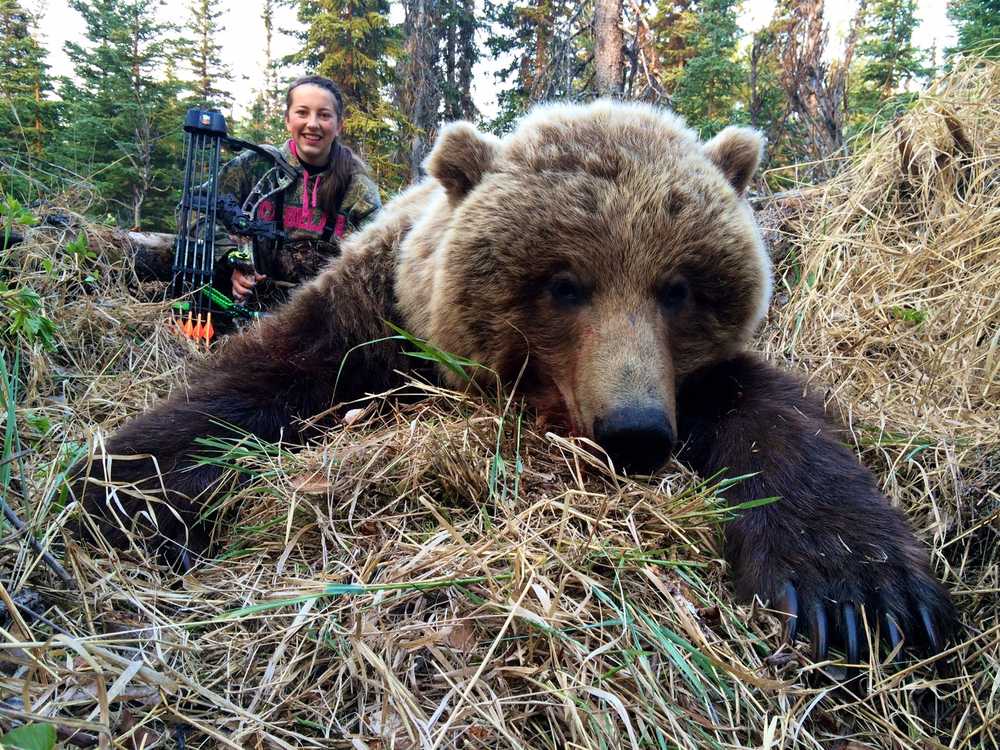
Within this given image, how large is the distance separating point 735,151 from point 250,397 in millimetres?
2176

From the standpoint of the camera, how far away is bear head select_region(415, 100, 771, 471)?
222 centimetres

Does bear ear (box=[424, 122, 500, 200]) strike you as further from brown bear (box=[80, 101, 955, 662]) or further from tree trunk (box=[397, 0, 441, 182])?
tree trunk (box=[397, 0, 441, 182])

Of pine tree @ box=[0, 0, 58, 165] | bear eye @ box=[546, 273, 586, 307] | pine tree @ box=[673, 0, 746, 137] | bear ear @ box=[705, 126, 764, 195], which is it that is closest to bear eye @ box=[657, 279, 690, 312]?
bear eye @ box=[546, 273, 586, 307]

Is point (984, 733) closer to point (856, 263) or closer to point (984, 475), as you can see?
point (984, 475)

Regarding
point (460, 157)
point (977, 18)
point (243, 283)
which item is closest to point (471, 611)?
point (460, 157)

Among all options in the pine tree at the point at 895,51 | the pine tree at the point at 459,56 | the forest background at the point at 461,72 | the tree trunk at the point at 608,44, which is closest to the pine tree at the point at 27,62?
the forest background at the point at 461,72

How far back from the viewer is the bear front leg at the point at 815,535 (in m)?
1.55

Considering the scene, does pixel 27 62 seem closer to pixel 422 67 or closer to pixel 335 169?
pixel 422 67

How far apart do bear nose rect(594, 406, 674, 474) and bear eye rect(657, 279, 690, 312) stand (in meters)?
0.58

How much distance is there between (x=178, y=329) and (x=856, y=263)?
436 cm

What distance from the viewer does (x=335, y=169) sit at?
668cm

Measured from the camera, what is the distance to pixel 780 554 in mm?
1680

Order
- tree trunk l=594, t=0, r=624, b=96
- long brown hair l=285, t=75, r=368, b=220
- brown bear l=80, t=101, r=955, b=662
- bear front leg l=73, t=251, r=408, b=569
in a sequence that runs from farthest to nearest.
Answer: tree trunk l=594, t=0, r=624, b=96
long brown hair l=285, t=75, r=368, b=220
bear front leg l=73, t=251, r=408, b=569
brown bear l=80, t=101, r=955, b=662

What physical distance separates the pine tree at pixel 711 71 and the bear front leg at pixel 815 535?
10771 mm
